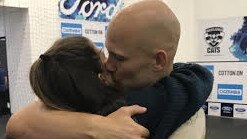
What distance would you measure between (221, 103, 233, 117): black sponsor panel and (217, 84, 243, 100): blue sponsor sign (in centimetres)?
11

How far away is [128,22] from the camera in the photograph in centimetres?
84

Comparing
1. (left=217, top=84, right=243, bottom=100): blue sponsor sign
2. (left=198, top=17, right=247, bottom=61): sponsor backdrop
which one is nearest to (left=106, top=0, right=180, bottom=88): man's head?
(left=217, top=84, right=243, bottom=100): blue sponsor sign

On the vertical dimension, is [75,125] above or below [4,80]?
above

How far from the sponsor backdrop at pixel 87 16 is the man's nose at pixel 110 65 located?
375 centimetres

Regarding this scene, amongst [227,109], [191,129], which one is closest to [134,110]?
[191,129]

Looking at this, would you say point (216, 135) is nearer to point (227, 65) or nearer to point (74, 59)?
point (227, 65)

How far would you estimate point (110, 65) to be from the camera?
0.90 m

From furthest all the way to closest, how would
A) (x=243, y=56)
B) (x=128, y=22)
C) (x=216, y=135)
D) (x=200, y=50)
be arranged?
(x=200, y=50) < (x=243, y=56) < (x=216, y=135) < (x=128, y=22)

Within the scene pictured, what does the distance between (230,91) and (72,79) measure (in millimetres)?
5285

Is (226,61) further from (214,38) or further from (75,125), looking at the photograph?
(75,125)

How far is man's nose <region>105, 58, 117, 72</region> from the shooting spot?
0.90 meters

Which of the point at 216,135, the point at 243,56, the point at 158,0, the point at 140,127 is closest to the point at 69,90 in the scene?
the point at 140,127

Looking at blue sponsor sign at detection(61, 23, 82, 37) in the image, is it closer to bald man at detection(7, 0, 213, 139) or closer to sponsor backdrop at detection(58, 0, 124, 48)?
sponsor backdrop at detection(58, 0, 124, 48)

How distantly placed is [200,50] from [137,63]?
6071mm
